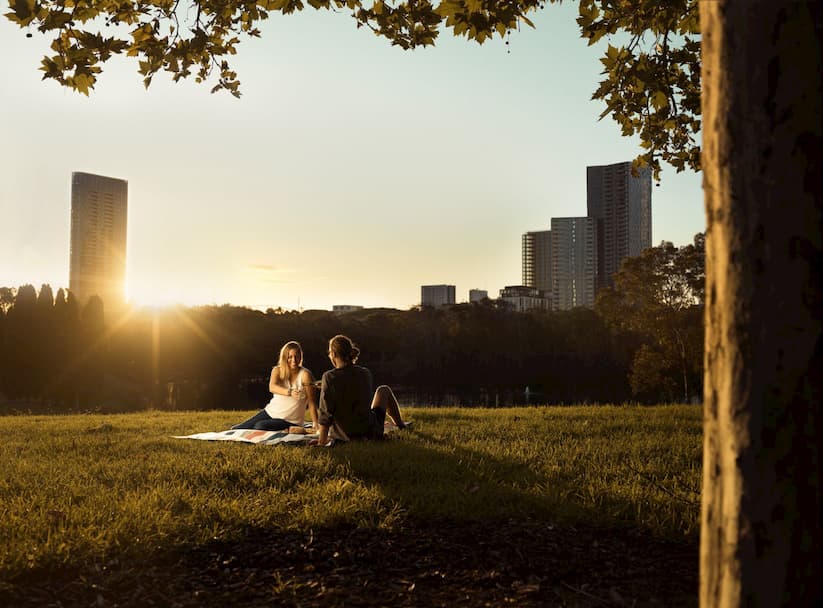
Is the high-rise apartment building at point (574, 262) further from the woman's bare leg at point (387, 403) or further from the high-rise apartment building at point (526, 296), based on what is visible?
the woman's bare leg at point (387, 403)

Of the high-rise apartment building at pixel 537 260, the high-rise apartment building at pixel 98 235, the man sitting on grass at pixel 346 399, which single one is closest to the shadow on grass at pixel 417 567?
the man sitting on grass at pixel 346 399

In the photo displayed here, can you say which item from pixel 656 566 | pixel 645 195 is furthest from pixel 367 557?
pixel 645 195

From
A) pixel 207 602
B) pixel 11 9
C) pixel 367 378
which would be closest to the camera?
pixel 207 602

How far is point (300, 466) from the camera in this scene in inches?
274

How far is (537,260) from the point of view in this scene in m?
150

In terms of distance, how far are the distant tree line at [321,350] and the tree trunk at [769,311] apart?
31075 millimetres

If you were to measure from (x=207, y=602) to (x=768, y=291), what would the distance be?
3150 mm

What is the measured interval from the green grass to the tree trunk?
8.78 feet

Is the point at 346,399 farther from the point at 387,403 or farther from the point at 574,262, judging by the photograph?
the point at 574,262

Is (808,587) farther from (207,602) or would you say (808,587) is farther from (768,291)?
(207,602)

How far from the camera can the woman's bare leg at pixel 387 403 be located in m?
9.49

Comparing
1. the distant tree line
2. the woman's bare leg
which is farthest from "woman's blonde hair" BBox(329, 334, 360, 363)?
the distant tree line

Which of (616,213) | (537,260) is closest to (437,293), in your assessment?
(537,260)

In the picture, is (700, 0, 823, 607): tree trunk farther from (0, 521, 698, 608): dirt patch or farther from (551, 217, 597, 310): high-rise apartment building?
(551, 217, 597, 310): high-rise apartment building
